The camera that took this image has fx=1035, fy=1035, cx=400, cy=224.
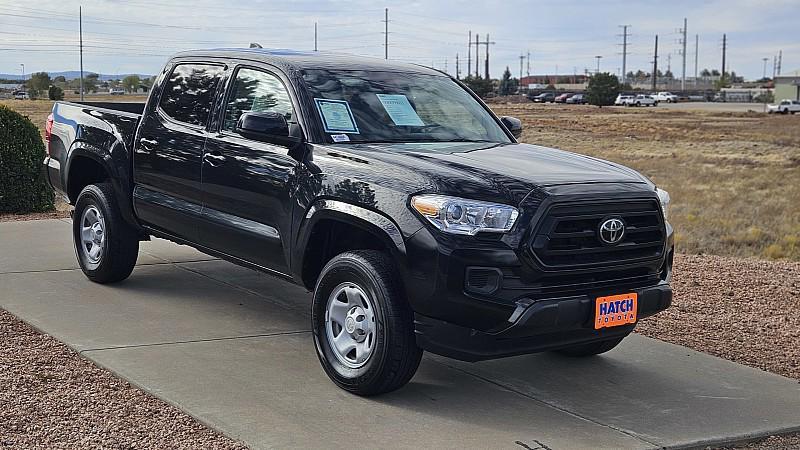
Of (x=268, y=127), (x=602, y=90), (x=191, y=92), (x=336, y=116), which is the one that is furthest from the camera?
(x=602, y=90)

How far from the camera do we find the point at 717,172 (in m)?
29.5

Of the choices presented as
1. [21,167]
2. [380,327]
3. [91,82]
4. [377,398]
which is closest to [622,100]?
[91,82]

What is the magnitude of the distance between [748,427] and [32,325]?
459 centimetres

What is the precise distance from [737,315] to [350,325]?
373cm

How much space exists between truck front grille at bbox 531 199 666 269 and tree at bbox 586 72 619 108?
350ft

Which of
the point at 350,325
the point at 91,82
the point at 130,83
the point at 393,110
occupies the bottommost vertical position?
the point at 350,325

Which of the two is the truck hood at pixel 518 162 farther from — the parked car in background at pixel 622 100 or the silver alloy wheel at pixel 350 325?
the parked car in background at pixel 622 100

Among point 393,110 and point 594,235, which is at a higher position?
point 393,110

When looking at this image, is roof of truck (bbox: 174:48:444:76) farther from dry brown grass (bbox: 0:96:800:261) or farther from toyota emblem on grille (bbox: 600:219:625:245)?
dry brown grass (bbox: 0:96:800:261)

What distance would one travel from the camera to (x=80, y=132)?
8.45 meters

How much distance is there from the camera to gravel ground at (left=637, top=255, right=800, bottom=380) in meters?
7.07

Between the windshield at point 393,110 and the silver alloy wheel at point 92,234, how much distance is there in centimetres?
263

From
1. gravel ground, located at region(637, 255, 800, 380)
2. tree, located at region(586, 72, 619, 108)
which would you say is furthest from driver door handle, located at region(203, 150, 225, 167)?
tree, located at region(586, 72, 619, 108)

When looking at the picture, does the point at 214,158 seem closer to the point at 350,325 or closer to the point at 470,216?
the point at 350,325
